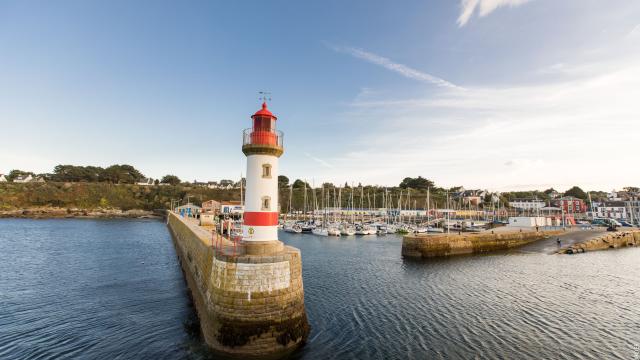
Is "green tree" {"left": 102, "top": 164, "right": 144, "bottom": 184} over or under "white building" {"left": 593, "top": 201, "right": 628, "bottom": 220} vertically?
over

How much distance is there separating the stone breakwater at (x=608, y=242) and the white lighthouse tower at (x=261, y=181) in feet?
136

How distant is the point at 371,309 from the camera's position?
59.6 ft

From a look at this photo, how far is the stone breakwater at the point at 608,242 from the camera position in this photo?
4038cm

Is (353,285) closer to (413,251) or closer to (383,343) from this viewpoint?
(383,343)

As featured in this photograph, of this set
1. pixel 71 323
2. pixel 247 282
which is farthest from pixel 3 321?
pixel 247 282

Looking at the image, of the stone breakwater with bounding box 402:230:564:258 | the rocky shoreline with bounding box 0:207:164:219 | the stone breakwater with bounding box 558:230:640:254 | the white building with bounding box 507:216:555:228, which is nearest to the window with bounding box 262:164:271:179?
the stone breakwater with bounding box 402:230:564:258

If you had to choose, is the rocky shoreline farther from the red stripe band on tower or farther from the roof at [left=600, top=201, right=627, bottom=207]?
the roof at [left=600, top=201, right=627, bottom=207]

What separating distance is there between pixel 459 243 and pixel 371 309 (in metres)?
25.3

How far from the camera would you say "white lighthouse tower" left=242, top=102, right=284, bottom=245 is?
1404 centimetres

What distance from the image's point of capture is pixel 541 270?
29.5 metres

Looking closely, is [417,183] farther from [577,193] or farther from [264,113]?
[264,113]

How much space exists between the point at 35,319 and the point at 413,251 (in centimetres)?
3253

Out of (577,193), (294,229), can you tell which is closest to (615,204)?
(577,193)

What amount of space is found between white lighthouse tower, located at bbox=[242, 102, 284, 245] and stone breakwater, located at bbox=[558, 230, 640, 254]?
41585 millimetres
